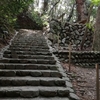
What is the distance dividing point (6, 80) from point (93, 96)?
235 centimetres

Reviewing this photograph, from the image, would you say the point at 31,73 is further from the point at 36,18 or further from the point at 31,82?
the point at 36,18

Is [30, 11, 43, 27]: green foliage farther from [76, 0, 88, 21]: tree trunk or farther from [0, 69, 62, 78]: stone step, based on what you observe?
[0, 69, 62, 78]: stone step

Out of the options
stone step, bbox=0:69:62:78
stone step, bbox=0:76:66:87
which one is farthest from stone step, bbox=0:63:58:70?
stone step, bbox=0:76:66:87

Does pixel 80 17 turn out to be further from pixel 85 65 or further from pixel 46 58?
pixel 46 58

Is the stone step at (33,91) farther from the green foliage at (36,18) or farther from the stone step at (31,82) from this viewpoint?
the green foliage at (36,18)

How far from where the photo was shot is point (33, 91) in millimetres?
3660

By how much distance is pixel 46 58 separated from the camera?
5867 millimetres

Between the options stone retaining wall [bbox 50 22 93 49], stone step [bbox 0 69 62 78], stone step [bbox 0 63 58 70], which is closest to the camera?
stone step [bbox 0 69 62 78]

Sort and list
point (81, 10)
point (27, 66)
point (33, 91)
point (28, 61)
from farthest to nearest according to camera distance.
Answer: point (81, 10)
point (28, 61)
point (27, 66)
point (33, 91)

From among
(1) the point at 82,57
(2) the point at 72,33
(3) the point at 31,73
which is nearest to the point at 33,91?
(3) the point at 31,73

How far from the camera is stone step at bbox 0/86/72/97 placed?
3609mm

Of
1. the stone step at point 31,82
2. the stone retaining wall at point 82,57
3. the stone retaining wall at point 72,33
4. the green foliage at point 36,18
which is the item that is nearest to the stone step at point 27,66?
the stone step at point 31,82

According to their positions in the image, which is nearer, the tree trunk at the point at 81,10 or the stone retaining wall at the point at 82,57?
the stone retaining wall at the point at 82,57

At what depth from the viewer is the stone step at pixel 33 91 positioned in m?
3.61
